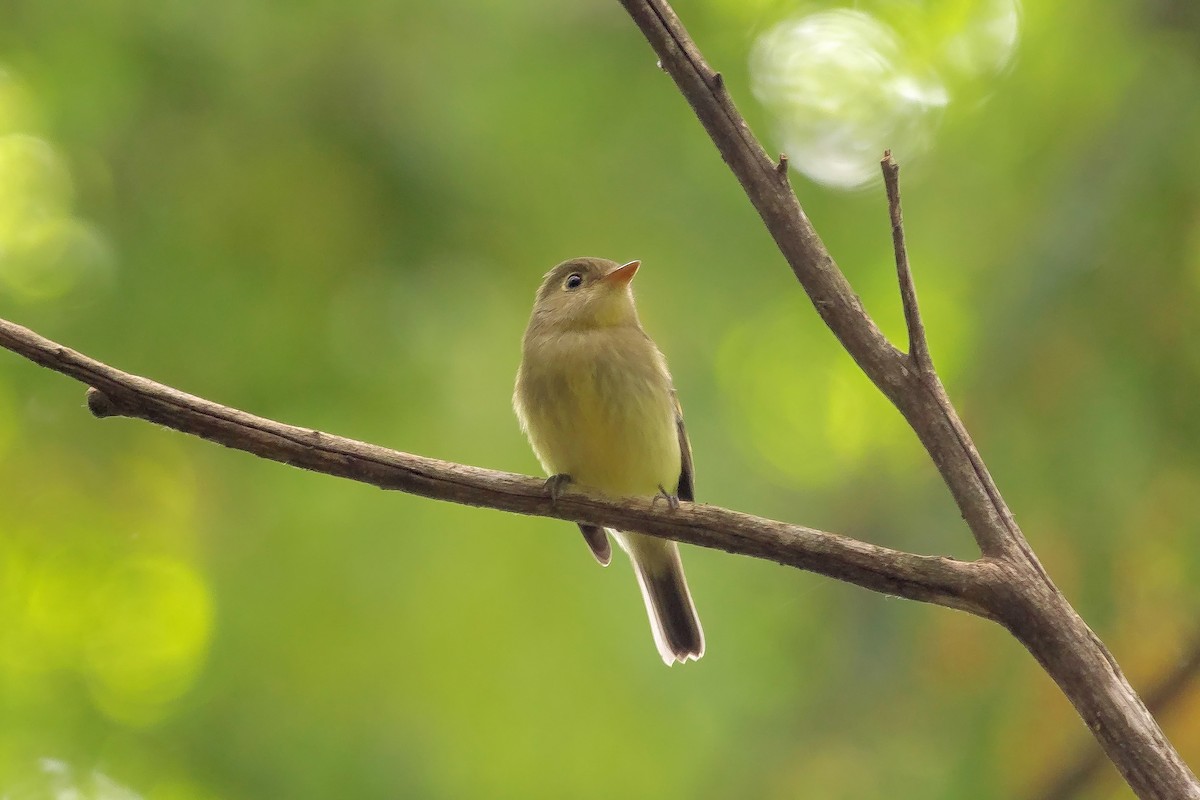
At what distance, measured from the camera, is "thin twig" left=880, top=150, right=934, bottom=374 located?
2.53 meters

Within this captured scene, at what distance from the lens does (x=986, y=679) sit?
3627mm

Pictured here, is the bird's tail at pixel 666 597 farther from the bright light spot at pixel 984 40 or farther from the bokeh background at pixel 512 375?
the bright light spot at pixel 984 40

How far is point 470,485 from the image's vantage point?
8.80 ft

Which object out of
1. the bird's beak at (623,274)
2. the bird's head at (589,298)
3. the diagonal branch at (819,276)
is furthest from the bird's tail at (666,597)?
the diagonal branch at (819,276)

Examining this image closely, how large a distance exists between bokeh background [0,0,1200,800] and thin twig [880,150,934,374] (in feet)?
3.85

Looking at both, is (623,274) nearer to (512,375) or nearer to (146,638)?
(512,375)

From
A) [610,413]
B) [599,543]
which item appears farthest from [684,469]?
[610,413]

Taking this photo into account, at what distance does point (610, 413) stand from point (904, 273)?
1.19m

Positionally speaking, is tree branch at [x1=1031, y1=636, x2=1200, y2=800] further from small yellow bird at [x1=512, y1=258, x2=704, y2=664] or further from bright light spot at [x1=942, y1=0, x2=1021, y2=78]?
bright light spot at [x1=942, y1=0, x2=1021, y2=78]

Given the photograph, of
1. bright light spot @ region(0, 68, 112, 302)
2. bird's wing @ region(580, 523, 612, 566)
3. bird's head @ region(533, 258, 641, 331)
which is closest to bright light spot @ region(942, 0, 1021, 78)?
bird's head @ region(533, 258, 641, 331)

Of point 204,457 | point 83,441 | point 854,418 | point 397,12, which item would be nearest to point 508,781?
point 204,457

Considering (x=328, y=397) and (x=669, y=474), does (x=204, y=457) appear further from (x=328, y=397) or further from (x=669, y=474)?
(x=669, y=474)

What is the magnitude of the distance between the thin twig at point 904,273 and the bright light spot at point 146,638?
2.63m

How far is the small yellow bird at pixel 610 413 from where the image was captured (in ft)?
11.6
